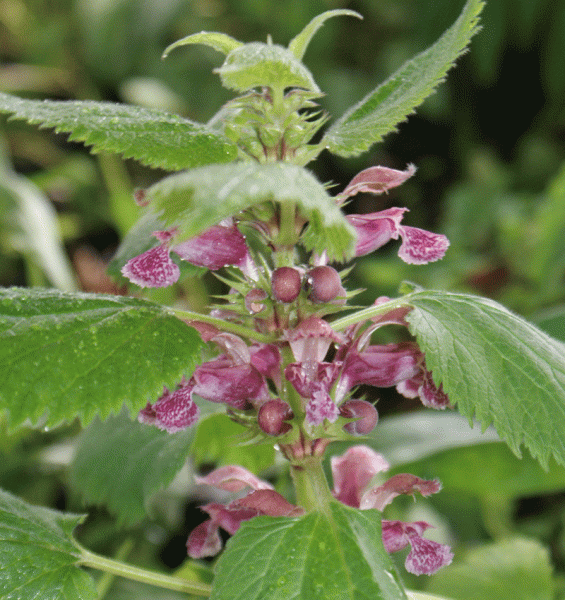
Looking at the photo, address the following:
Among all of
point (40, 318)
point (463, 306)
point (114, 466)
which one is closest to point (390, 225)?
point (463, 306)

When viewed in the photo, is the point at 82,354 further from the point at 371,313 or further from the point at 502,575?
the point at 502,575

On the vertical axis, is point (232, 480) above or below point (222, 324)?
below

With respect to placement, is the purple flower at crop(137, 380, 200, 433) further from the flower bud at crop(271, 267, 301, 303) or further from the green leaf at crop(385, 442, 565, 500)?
the green leaf at crop(385, 442, 565, 500)

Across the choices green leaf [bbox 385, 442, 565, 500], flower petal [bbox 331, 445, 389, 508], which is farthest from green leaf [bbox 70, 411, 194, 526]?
green leaf [bbox 385, 442, 565, 500]

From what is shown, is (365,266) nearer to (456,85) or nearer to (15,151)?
(456,85)

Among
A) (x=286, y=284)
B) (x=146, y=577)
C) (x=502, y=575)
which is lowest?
(x=502, y=575)

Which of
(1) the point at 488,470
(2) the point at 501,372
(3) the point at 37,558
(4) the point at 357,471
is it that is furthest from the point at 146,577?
(1) the point at 488,470

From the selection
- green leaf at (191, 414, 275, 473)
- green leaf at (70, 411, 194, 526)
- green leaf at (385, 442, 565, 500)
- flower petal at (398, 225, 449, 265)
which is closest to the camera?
flower petal at (398, 225, 449, 265)
